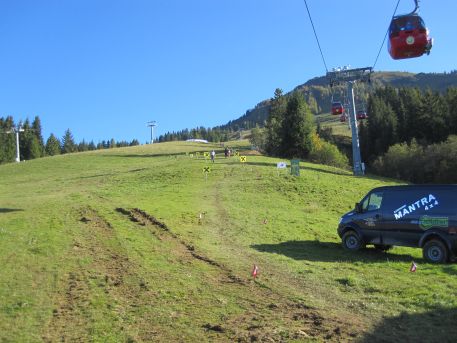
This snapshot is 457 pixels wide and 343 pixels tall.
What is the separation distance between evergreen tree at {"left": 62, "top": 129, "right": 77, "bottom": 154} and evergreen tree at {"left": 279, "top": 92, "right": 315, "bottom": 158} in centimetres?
10305

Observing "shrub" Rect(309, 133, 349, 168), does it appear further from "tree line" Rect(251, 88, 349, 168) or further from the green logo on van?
the green logo on van

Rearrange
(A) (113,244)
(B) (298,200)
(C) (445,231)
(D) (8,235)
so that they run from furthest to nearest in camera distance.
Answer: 1. (B) (298,200)
2. (D) (8,235)
3. (A) (113,244)
4. (C) (445,231)

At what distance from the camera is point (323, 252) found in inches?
779

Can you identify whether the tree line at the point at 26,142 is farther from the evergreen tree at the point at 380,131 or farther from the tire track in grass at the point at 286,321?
the tire track in grass at the point at 286,321

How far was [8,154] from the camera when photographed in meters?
133

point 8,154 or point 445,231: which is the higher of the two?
point 8,154

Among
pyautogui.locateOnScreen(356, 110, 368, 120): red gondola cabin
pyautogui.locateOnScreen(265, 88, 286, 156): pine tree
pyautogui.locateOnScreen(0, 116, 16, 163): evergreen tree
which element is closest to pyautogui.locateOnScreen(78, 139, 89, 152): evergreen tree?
pyautogui.locateOnScreen(0, 116, 16, 163): evergreen tree

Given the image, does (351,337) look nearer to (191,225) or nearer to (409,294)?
(409,294)

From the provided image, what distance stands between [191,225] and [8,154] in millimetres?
122036

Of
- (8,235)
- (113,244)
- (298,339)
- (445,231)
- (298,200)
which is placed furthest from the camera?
(298,200)

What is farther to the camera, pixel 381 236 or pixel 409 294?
pixel 381 236

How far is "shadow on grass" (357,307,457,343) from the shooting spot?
922 centimetres

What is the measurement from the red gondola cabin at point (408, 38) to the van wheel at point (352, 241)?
28.6 ft

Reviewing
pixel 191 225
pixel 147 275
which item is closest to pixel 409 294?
pixel 147 275
